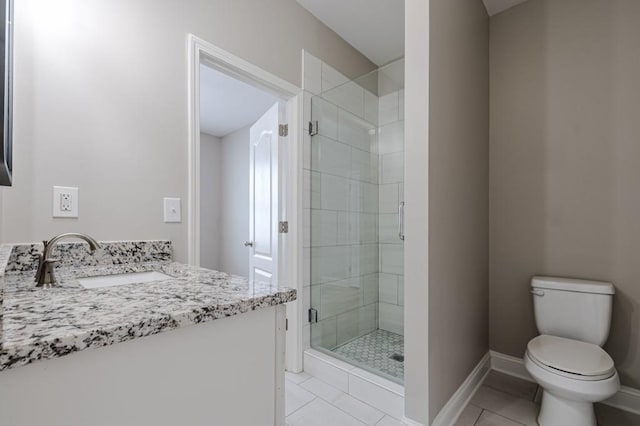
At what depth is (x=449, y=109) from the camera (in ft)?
5.52

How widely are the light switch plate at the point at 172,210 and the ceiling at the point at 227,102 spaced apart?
1.60 meters

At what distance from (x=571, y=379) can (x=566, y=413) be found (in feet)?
0.77

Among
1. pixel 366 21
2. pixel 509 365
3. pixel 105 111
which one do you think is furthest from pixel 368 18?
pixel 509 365

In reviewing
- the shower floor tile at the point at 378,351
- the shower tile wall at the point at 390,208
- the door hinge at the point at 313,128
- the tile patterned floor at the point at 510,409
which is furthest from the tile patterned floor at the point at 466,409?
the door hinge at the point at 313,128

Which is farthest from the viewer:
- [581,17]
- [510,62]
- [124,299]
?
[510,62]

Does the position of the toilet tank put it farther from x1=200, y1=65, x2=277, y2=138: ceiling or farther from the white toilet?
x1=200, y1=65, x2=277, y2=138: ceiling

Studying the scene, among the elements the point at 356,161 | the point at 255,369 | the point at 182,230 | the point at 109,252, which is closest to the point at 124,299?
the point at 255,369

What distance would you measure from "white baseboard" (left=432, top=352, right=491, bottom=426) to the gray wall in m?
0.04

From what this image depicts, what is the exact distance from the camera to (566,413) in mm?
1505

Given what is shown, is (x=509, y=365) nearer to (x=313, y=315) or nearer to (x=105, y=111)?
(x=313, y=315)

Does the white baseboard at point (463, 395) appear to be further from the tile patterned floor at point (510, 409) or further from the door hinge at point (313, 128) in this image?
the door hinge at point (313, 128)

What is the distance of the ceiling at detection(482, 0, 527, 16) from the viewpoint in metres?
2.23

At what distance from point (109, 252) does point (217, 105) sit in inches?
111

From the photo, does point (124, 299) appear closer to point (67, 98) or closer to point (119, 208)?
point (119, 208)
